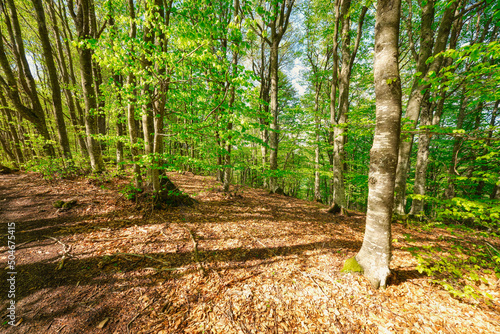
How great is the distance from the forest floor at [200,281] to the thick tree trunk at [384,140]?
71 centimetres

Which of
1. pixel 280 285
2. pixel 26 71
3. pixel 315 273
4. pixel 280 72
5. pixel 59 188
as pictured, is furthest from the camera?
pixel 280 72

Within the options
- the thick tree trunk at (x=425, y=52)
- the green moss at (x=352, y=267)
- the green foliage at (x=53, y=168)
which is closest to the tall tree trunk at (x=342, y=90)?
the thick tree trunk at (x=425, y=52)

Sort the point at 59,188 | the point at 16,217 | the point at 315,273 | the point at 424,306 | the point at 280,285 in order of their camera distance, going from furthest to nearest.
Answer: the point at 59,188 < the point at 16,217 < the point at 315,273 < the point at 280,285 < the point at 424,306

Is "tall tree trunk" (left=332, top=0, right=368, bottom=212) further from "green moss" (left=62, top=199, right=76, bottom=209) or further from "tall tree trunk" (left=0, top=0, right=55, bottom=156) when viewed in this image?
"tall tree trunk" (left=0, top=0, right=55, bottom=156)

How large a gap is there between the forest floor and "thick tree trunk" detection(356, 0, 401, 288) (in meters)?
0.71

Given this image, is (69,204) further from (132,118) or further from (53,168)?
(132,118)

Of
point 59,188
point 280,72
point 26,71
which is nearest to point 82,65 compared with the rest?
point 26,71

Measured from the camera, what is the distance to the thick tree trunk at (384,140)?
9.87 feet

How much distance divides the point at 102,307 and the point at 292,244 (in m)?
4.35

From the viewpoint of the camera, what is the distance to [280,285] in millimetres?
3344

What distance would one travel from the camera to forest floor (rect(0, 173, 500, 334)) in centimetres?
262

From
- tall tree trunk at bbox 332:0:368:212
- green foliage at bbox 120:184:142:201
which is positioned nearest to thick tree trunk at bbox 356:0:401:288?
tall tree trunk at bbox 332:0:368:212

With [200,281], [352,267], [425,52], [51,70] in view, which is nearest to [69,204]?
[200,281]

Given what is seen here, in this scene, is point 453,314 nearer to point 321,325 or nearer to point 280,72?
point 321,325
